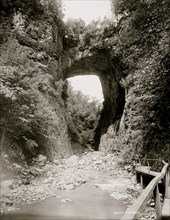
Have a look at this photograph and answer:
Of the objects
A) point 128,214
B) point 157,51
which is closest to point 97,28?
point 157,51

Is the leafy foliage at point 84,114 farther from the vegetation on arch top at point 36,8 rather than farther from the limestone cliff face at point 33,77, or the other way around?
the vegetation on arch top at point 36,8

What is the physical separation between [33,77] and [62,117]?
8.08 m

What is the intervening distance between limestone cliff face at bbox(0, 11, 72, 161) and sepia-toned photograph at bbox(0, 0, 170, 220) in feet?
0.17

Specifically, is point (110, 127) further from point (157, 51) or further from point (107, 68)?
point (157, 51)

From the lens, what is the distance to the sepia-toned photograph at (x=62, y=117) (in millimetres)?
6988

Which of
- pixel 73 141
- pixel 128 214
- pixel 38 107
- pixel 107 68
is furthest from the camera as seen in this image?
pixel 73 141

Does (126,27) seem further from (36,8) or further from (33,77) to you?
(33,77)

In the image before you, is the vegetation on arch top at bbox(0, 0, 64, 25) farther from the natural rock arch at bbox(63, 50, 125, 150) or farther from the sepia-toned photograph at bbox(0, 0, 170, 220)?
the natural rock arch at bbox(63, 50, 125, 150)

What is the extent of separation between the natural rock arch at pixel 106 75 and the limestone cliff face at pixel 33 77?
10.4ft

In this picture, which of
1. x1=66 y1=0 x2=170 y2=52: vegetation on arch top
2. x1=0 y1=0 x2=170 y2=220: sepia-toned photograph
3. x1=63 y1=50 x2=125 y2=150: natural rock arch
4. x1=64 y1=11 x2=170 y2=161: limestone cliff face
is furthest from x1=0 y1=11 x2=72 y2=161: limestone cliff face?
x1=64 y1=11 x2=170 y2=161: limestone cliff face

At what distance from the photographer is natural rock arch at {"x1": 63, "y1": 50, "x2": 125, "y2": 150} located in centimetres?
2223

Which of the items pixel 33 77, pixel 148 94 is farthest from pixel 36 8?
pixel 148 94

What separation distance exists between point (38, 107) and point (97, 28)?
521 inches

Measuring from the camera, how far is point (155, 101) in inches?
474
